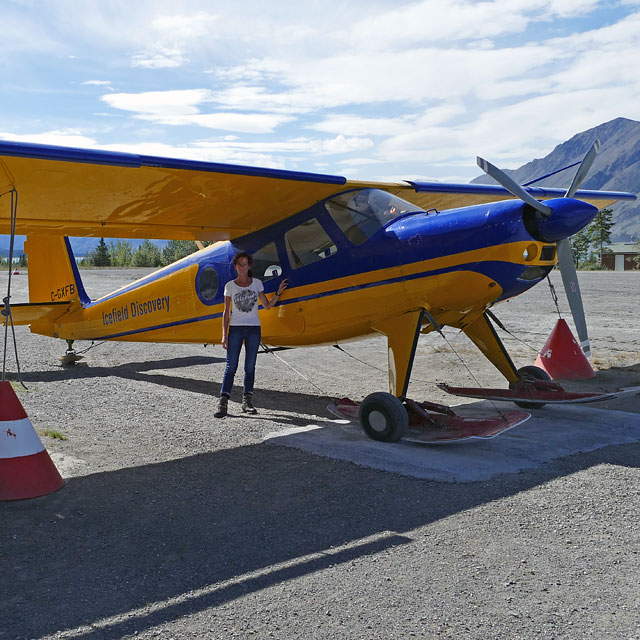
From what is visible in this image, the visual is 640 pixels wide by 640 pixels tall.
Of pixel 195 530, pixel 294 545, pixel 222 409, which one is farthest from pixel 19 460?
pixel 222 409

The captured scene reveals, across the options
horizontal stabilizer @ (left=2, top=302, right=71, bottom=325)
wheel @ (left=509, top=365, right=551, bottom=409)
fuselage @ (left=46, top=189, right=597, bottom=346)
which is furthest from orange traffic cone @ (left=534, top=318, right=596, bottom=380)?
horizontal stabilizer @ (left=2, top=302, right=71, bottom=325)

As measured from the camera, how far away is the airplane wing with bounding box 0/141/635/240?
5820mm

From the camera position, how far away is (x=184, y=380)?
9.94 meters

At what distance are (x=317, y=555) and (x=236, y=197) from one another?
465 centimetres

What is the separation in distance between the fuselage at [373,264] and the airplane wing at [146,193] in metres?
0.33

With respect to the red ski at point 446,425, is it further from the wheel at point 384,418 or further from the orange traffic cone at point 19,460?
the orange traffic cone at point 19,460

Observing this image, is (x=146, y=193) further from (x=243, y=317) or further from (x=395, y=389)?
(x=395, y=389)

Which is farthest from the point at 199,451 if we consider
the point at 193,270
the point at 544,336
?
the point at 544,336

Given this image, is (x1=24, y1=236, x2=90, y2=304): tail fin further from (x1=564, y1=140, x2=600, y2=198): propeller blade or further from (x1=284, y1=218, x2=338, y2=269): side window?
(x1=564, y1=140, x2=600, y2=198): propeller blade

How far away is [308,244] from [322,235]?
235 millimetres

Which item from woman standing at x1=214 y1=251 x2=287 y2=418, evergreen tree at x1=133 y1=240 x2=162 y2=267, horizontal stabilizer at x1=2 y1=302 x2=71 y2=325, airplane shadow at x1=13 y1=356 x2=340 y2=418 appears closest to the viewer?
woman standing at x1=214 y1=251 x2=287 y2=418

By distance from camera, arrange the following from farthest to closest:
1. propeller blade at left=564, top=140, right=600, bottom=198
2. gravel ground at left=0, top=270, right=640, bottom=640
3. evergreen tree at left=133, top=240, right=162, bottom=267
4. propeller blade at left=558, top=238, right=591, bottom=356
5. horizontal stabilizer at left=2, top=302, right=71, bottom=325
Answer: evergreen tree at left=133, top=240, right=162, bottom=267 < horizontal stabilizer at left=2, top=302, right=71, bottom=325 < propeller blade at left=564, top=140, right=600, bottom=198 < propeller blade at left=558, top=238, right=591, bottom=356 < gravel ground at left=0, top=270, right=640, bottom=640

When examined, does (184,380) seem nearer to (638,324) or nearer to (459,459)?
(459,459)

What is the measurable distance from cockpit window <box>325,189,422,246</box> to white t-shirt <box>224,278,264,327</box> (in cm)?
126
